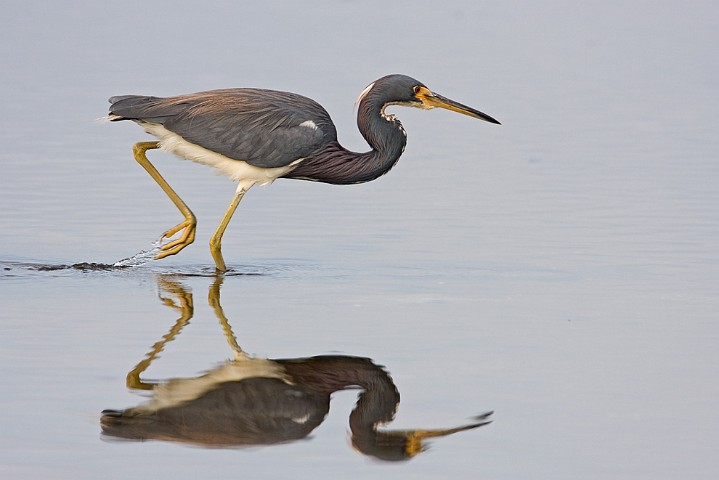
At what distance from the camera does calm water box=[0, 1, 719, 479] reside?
6164 mm

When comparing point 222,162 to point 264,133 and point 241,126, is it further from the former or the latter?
point 264,133

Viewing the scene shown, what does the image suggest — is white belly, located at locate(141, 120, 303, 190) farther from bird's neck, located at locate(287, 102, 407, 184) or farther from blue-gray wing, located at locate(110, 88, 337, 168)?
bird's neck, located at locate(287, 102, 407, 184)

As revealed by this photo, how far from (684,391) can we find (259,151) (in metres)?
4.17

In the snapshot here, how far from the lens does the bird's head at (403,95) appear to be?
34.2 ft

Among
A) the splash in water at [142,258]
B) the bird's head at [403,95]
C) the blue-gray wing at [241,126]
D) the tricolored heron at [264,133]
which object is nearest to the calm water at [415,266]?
the splash in water at [142,258]

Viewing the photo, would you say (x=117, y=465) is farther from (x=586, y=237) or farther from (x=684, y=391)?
(x=586, y=237)

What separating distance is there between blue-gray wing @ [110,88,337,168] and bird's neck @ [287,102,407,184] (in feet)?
0.55

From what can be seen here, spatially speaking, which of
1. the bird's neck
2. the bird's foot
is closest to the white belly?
the bird's neck

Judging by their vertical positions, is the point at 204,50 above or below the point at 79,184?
above

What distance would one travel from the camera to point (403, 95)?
1052cm

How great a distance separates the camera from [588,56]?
778 inches

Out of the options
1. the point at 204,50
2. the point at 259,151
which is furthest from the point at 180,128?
the point at 204,50

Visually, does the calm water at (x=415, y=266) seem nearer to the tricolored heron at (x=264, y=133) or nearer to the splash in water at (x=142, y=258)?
the splash in water at (x=142, y=258)

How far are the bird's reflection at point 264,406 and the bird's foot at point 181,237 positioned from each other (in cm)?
257
